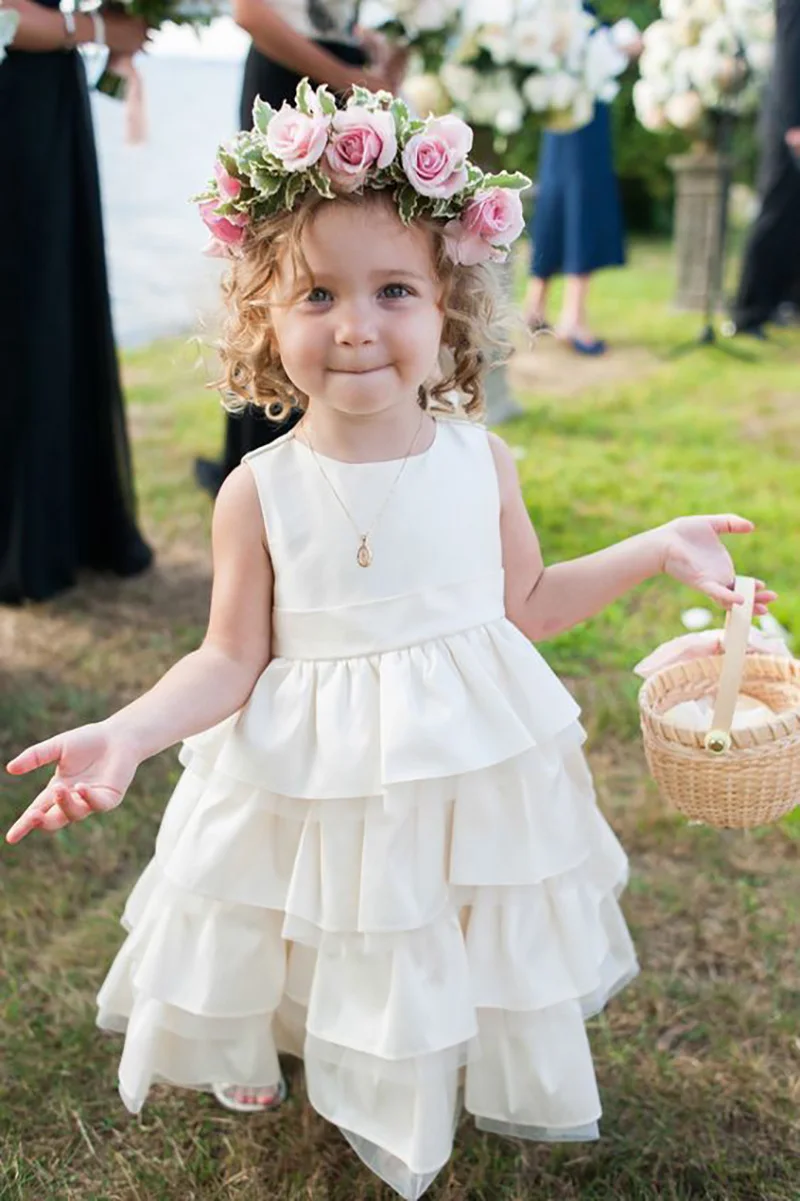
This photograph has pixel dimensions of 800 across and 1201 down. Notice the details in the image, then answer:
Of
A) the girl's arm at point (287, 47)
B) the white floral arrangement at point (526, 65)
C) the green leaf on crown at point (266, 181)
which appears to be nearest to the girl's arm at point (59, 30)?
the girl's arm at point (287, 47)

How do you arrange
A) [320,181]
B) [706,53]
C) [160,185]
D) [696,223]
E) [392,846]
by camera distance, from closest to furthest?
[320,181] < [392,846] < [706,53] < [696,223] < [160,185]

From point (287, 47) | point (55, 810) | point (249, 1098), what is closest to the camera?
point (55, 810)

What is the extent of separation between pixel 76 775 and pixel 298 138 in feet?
2.60

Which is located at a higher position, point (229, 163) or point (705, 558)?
point (229, 163)

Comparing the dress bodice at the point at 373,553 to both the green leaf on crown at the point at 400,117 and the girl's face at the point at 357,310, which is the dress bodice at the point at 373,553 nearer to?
the girl's face at the point at 357,310

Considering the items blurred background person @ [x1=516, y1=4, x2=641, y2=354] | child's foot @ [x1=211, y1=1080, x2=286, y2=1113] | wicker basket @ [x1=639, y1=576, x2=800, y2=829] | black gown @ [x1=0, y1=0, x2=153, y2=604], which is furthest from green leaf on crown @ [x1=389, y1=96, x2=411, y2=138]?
blurred background person @ [x1=516, y1=4, x2=641, y2=354]

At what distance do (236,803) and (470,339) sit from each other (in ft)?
2.37

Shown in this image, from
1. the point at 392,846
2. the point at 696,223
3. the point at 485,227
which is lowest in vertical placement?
the point at 696,223

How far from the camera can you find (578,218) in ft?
23.1

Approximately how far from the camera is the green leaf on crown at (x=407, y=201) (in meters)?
1.62

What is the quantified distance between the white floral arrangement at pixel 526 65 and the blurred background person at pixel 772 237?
2.20 m

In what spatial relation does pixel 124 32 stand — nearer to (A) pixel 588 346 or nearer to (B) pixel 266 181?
(B) pixel 266 181

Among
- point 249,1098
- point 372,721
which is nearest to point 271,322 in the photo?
point 372,721

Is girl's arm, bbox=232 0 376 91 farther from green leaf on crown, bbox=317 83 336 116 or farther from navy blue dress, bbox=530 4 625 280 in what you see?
navy blue dress, bbox=530 4 625 280
